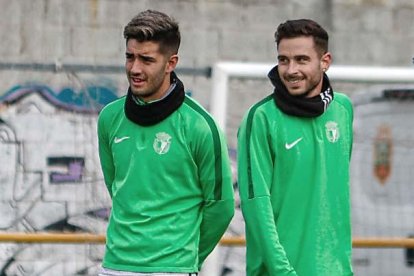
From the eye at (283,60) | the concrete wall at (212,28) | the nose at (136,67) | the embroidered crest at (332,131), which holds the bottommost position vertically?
the embroidered crest at (332,131)

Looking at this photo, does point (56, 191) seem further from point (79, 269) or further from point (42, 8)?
point (42, 8)

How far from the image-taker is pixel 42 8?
1076cm

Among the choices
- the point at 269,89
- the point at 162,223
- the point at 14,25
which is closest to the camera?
the point at 162,223

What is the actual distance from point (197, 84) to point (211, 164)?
2153 mm

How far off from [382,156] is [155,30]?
6.98 ft

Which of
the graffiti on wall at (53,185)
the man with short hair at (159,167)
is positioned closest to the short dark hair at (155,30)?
the man with short hair at (159,167)

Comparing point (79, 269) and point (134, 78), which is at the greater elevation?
point (134, 78)

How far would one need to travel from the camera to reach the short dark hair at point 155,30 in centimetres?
514

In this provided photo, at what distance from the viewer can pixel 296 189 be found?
201 inches

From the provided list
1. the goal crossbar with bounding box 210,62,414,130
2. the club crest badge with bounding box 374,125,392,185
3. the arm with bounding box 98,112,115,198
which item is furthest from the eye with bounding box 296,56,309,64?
the club crest badge with bounding box 374,125,392,185

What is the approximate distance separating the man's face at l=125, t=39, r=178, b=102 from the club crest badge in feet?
6.69

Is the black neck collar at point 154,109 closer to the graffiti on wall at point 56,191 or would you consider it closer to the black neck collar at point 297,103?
the black neck collar at point 297,103

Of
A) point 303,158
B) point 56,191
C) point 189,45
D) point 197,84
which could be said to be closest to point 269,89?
point 197,84

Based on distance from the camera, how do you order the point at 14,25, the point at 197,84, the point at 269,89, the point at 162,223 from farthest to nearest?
the point at 14,25 → the point at 197,84 → the point at 269,89 → the point at 162,223
